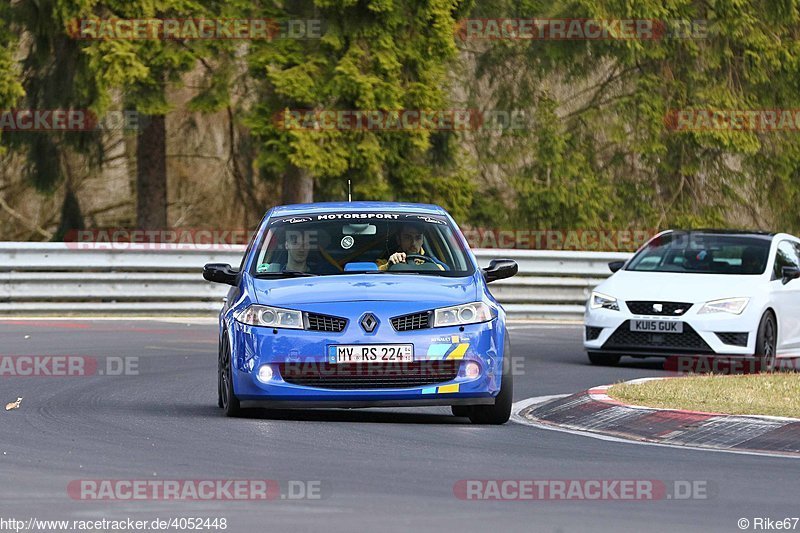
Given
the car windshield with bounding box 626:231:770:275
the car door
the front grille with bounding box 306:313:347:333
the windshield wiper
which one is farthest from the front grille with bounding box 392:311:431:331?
the car windshield with bounding box 626:231:770:275

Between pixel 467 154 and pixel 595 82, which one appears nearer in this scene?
pixel 467 154

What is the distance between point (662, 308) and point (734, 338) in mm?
756

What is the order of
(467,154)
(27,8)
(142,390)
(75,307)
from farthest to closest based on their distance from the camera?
(467,154) < (27,8) < (75,307) < (142,390)

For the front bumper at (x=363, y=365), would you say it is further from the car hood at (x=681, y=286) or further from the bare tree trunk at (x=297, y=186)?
the bare tree trunk at (x=297, y=186)

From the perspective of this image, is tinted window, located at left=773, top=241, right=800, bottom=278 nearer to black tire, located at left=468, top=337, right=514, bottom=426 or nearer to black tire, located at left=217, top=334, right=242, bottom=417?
black tire, located at left=468, top=337, right=514, bottom=426

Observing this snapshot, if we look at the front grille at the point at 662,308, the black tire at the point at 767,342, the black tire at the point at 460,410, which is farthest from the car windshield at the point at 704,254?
the black tire at the point at 460,410

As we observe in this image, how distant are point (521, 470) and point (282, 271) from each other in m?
3.31

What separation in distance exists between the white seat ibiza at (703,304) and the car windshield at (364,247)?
5.24 meters

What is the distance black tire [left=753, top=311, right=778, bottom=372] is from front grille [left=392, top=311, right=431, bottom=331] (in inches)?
275

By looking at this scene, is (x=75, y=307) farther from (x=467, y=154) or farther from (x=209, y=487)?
(x=209, y=487)

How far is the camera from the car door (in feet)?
59.5

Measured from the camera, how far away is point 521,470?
9.44 meters

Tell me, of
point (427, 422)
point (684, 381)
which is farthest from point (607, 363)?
point (427, 422)

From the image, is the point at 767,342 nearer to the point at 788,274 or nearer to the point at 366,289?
the point at 788,274
